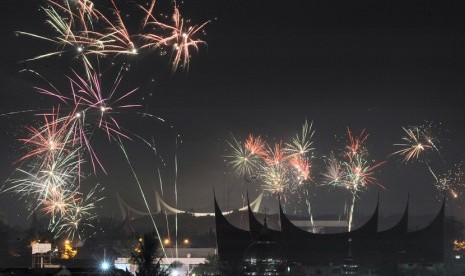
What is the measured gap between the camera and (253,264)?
57469mm

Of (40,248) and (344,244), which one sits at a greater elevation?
(344,244)

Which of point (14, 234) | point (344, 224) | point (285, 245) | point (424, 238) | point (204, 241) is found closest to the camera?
point (285, 245)

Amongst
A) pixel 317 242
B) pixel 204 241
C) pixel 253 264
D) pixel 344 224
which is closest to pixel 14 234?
pixel 204 241

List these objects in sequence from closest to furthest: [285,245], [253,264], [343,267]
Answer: [253,264]
[343,267]
[285,245]

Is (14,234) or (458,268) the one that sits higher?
(14,234)

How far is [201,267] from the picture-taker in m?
69.3

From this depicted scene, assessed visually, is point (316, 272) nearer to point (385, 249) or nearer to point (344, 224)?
point (385, 249)

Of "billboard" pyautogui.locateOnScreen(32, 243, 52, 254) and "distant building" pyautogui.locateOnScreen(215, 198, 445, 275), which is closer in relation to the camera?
"billboard" pyautogui.locateOnScreen(32, 243, 52, 254)

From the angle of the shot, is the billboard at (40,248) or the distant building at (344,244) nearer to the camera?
the billboard at (40,248)

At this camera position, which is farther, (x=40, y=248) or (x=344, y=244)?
(x=344, y=244)

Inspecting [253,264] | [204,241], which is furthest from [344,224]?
[253,264]

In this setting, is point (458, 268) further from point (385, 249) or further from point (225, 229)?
point (225, 229)

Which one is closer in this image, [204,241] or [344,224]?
[204,241]

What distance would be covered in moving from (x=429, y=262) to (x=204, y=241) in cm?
6223
